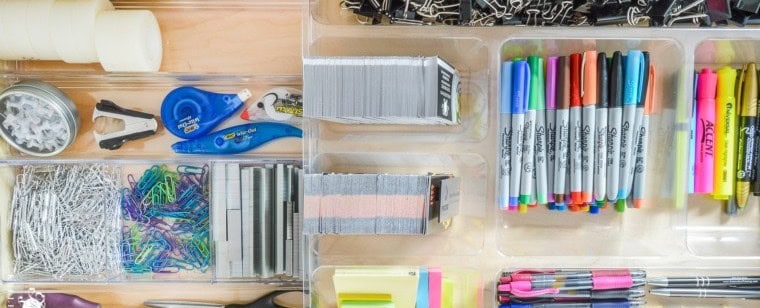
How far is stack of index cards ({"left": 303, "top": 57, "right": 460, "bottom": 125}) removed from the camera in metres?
1.20

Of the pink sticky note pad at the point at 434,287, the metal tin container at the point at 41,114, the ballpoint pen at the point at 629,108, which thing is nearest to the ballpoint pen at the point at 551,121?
the ballpoint pen at the point at 629,108

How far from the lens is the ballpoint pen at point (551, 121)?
136 centimetres

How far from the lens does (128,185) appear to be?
1454mm

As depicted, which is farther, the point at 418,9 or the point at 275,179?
the point at 275,179

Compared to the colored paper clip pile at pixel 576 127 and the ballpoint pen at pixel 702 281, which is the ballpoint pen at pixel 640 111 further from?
the ballpoint pen at pixel 702 281

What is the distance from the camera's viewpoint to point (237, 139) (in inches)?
56.1

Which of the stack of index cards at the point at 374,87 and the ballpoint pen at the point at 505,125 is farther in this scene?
the ballpoint pen at the point at 505,125

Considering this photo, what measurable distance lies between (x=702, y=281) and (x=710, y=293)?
0.03 meters

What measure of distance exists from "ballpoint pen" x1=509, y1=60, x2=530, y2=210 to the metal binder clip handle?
0.70 m

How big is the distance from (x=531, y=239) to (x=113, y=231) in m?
0.83

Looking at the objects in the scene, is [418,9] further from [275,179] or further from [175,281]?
[175,281]

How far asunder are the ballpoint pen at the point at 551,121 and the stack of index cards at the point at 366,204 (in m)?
0.28

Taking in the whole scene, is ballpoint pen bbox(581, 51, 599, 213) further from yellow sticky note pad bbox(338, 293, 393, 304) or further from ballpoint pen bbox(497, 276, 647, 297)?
yellow sticky note pad bbox(338, 293, 393, 304)

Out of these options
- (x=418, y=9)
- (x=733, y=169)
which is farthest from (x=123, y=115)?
(x=733, y=169)
